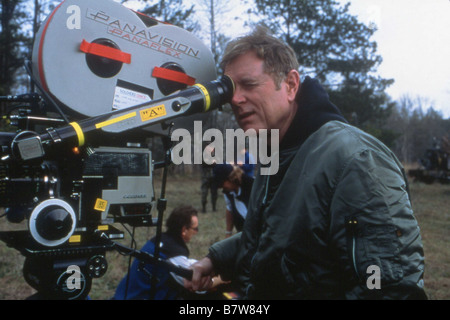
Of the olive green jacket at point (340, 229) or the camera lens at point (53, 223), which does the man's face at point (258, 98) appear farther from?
the camera lens at point (53, 223)

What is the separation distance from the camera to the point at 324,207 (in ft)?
3.87

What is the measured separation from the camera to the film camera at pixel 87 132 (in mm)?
1390

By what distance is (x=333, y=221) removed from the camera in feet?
3.73

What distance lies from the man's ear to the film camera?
27 cm

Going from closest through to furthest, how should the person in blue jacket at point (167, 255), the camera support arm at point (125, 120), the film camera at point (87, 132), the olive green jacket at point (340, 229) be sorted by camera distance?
the olive green jacket at point (340, 229)
the camera support arm at point (125, 120)
the film camera at point (87, 132)
the person in blue jacket at point (167, 255)

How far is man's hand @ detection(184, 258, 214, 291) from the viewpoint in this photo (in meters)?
1.84

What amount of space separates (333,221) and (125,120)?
783 millimetres

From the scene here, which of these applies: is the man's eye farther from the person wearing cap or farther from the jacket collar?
the person wearing cap

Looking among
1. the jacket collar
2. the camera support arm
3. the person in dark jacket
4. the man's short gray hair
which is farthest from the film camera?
the person in dark jacket

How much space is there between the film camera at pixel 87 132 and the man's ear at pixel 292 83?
268mm

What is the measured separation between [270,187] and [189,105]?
46cm

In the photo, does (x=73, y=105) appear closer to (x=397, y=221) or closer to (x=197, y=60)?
(x=197, y=60)

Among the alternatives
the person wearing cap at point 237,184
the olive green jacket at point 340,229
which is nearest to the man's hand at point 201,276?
the olive green jacket at point 340,229
